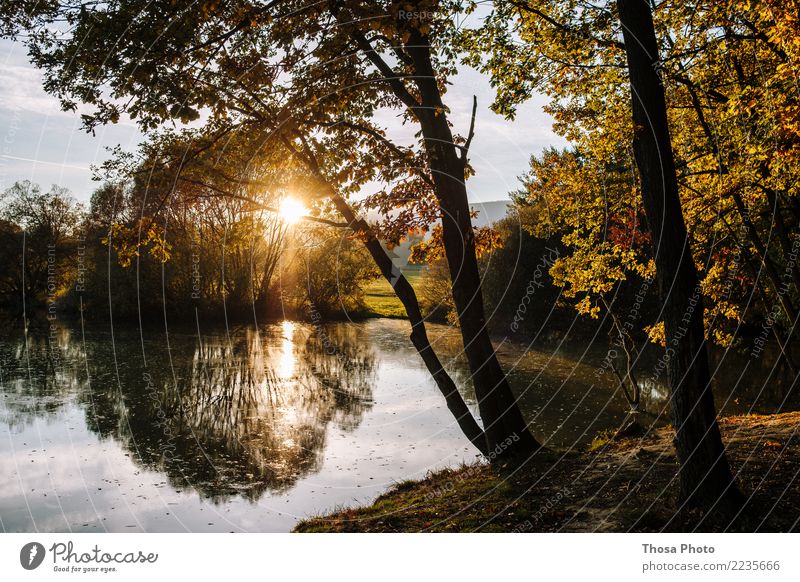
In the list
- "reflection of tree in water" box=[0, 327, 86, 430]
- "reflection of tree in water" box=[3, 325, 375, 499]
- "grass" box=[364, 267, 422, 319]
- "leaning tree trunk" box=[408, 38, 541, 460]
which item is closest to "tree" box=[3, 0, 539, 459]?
"leaning tree trunk" box=[408, 38, 541, 460]

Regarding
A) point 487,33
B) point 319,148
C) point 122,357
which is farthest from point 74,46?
point 122,357

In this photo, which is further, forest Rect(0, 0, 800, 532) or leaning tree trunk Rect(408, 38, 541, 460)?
leaning tree trunk Rect(408, 38, 541, 460)

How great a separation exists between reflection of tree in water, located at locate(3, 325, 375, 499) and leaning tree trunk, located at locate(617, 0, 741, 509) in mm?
8356

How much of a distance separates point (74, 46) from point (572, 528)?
9.26m

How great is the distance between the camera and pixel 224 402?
64.2 feet

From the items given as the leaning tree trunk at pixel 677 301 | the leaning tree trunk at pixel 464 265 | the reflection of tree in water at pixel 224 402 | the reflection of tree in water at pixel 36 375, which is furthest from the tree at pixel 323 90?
the reflection of tree in water at pixel 36 375

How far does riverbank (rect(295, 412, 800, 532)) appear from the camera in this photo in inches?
262

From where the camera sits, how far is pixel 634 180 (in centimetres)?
1441

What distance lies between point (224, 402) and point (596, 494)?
14.2 metres

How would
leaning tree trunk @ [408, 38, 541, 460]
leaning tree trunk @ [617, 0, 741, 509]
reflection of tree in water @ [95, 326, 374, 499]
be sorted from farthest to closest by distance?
reflection of tree in water @ [95, 326, 374, 499], leaning tree trunk @ [408, 38, 541, 460], leaning tree trunk @ [617, 0, 741, 509]

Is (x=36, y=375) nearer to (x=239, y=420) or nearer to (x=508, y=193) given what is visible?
(x=239, y=420)

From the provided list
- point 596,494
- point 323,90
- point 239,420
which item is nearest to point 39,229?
point 239,420

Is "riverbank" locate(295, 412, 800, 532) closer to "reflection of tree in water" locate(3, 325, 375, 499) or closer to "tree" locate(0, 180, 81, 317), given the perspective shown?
"reflection of tree in water" locate(3, 325, 375, 499)

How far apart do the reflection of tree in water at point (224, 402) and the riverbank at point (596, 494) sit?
13.4 feet
